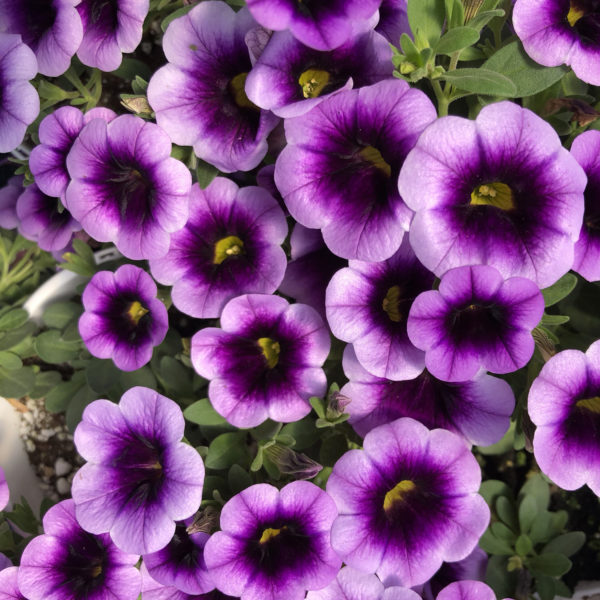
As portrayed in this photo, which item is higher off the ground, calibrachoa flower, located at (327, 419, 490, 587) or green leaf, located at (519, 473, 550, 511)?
calibrachoa flower, located at (327, 419, 490, 587)

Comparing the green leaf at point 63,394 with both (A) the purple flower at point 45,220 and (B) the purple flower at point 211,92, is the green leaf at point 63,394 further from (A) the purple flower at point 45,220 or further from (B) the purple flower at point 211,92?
(B) the purple flower at point 211,92

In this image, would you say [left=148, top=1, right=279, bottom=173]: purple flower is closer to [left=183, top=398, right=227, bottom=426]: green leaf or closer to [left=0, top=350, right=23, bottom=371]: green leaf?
[left=183, top=398, right=227, bottom=426]: green leaf

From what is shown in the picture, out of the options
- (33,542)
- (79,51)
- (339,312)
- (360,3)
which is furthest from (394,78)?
(33,542)

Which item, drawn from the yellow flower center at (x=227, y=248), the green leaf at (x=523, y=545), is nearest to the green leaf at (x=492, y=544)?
the green leaf at (x=523, y=545)

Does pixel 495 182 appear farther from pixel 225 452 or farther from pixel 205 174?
pixel 225 452

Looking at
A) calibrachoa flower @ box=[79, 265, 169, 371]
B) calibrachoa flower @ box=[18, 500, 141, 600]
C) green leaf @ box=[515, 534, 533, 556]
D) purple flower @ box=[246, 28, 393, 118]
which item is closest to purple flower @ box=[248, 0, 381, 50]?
purple flower @ box=[246, 28, 393, 118]

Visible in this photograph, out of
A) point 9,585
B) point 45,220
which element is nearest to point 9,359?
point 45,220

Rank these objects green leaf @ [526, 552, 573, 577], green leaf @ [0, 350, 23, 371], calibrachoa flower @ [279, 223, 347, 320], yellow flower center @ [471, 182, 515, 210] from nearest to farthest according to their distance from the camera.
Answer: yellow flower center @ [471, 182, 515, 210] < calibrachoa flower @ [279, 223, 347, 320] < green leaf @ [526, 552, 573, 577] < green leaf @ [0, 350, 23, 371]
